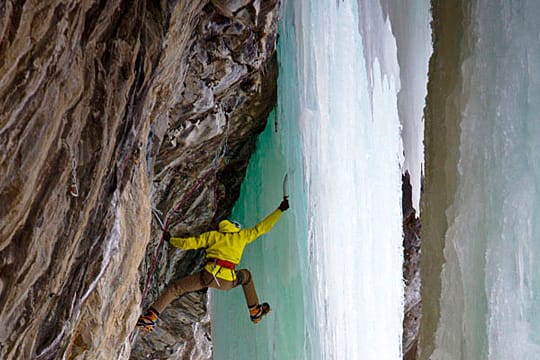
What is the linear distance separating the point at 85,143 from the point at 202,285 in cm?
247

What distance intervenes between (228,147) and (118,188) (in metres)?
2.81

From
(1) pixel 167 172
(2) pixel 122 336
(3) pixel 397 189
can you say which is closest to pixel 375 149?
(3) pixel 397 189

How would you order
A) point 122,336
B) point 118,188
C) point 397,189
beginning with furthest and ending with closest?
point 397,189
point 122,336
point 118,188

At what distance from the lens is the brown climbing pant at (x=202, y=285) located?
4797 millimetres

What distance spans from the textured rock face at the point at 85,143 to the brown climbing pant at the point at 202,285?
1.06 meters

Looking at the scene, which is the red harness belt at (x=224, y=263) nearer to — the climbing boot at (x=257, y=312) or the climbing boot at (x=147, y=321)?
the climbing boot at (x=257, y=312)

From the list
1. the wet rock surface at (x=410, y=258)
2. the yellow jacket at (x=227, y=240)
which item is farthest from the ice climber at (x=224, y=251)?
the wet rock surface at (x=410, y=258)

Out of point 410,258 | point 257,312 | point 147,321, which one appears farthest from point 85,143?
point 410,258

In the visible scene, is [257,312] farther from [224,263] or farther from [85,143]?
[85,143]

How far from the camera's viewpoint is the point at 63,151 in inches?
95.6

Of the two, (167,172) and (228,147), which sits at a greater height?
(228,147)

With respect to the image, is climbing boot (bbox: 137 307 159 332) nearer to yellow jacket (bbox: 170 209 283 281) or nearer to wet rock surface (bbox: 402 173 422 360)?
yellow jacket (bbox: 170 209 283 281)

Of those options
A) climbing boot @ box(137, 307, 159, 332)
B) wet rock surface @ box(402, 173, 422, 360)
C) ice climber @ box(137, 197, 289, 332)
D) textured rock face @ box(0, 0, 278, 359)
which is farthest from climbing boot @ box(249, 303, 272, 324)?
wet rock surface @ box(402, 173, 422, 360)

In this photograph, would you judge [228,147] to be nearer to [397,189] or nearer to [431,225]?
[397,189]
